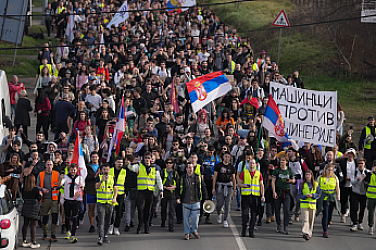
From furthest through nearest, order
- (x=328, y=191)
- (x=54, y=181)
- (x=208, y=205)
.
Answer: (x=208, y=205) < (x=328, y=191) < (x=54, y=181)

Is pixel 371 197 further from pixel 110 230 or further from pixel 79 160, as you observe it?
pixel 79 160

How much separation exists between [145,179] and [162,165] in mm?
1043

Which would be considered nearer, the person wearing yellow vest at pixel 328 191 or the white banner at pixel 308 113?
the person wearing yellow vest at pixel 328 191

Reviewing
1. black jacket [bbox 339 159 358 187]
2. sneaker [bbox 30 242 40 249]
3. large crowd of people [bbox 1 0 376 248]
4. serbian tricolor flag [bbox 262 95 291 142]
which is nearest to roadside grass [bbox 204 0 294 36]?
large crowd of people [bbox 1 0 376 248]

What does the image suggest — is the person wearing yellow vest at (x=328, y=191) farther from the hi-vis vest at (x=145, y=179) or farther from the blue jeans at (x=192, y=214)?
the hi-vis vest at (x=145, y=179)

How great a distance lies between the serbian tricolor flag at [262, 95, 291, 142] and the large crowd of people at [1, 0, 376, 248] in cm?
33

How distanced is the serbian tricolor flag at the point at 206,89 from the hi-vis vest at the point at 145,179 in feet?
13.0

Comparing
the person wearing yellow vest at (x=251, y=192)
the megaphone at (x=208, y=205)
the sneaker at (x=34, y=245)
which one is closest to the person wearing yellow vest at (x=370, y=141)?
the person wearing yellow vest at (x=251, y=192)

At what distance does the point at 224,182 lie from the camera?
15742 millimetres

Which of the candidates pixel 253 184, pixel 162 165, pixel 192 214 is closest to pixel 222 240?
pixel 192 214

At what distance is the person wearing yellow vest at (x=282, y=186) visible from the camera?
15.5m

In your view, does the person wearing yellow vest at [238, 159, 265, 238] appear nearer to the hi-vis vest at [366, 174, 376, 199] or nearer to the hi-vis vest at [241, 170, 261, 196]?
the hi-vis vest at [241, 170, 261, 196]

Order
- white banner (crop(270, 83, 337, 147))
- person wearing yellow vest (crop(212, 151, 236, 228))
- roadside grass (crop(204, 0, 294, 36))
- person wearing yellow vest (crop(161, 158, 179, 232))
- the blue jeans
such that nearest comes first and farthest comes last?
the blue jeans, person wearing yellow vest (crop(161, 158, 179, 232)), person wearing yellow vest (crop(212, 151, 236, 228)), white banner (crop(270, 83, 337, 147)), roadside grass (crop(204, 0, 294, 36))

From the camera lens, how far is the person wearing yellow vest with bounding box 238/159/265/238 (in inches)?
594
